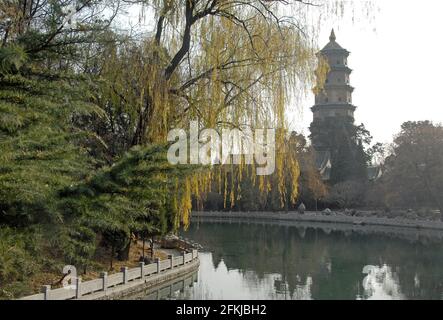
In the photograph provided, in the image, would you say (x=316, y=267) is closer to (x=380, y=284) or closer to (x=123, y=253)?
(x=380, y=284)

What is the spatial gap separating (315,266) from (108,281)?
21.2 feet

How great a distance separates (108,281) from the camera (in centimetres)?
788

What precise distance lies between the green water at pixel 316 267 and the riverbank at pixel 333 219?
2.47m

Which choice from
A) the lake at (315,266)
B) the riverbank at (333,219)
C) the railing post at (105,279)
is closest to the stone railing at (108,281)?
the railing post at (105,279)

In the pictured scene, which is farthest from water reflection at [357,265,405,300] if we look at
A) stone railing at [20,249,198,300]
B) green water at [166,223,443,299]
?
stone railing at [20,249,198,300]

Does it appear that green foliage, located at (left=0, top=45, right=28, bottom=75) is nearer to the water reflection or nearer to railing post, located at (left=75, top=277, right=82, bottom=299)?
railing post, located at (left=75, top=277, right=82, bottom=299)

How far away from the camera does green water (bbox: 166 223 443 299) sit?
930 cm

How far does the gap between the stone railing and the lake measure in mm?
605

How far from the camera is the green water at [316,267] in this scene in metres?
9.30

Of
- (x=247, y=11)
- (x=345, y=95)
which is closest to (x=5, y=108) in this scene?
(x=247, y=11)

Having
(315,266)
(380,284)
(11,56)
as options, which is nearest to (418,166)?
(315,266)

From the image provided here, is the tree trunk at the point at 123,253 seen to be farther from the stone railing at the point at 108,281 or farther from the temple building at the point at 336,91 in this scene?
the temple building at the point at 336,91

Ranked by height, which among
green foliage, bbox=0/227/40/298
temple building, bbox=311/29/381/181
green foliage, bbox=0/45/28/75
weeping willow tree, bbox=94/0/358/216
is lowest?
green foliage, bbox=0/227/40/298
